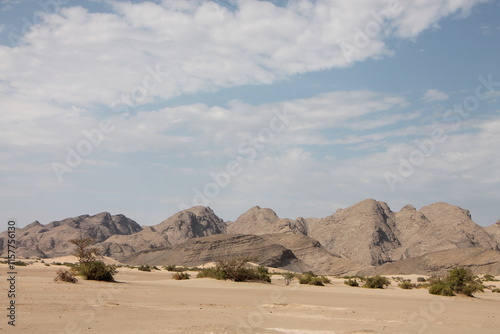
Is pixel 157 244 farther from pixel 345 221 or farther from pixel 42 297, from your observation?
pixel 42 297

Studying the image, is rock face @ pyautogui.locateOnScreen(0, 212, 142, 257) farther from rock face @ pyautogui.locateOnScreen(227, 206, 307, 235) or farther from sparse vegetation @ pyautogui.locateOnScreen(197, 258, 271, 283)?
sparse vegetation @ pyautogui.locateOnScreen(197, 258, 271, 283)

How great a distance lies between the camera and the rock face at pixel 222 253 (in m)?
82.7

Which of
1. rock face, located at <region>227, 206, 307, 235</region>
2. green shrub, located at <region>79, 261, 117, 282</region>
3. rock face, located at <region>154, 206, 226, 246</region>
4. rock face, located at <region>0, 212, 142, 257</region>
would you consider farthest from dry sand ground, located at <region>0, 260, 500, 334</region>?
rock face, located at <region>154, 206, 226, 246</region>

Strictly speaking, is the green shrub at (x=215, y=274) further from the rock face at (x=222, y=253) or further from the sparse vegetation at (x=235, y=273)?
the rock face at (x=222, y=253)

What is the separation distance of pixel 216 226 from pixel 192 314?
132m

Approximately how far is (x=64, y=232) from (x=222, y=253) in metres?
64.9

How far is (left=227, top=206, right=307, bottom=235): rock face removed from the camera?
128500mm

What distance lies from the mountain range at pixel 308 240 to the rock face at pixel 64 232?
0.25m

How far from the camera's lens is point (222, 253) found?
86250 mm

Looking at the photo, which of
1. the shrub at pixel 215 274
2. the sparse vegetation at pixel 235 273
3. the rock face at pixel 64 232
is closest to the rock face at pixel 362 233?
the rock face at pixel 64 232

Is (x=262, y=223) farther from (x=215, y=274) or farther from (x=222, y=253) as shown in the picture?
(x=215, y=274)

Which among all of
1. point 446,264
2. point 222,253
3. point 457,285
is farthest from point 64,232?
point 457,285

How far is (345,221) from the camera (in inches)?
5094

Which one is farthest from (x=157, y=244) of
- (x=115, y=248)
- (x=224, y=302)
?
(x=224, y=302)
